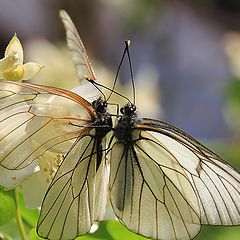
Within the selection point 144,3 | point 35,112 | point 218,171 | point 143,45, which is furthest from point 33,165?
point 143,45

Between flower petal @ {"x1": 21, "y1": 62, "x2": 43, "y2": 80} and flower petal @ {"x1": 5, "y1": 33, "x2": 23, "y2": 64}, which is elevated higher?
flower petal @ {"x1": 5, "y1": 33, "x2": 23, "y2": 64}

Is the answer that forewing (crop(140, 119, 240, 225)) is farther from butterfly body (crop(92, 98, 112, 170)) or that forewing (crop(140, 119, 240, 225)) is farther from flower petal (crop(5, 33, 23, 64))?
flower petal (crop(5, 33, 23, 64))

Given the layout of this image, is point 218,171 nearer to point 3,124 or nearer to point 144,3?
point 3,124

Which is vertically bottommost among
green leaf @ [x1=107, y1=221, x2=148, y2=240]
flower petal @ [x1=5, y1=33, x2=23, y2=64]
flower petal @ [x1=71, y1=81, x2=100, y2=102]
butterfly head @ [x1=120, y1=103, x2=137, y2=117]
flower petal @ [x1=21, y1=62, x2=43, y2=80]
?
green leaf @ [x1=107, y1=221, x2=148, y2=240]

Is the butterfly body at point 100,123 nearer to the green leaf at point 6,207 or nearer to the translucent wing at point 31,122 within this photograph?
the translucent wing at point 31,122

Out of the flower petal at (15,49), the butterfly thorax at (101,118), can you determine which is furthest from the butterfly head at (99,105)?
the flower petal at (15,49)

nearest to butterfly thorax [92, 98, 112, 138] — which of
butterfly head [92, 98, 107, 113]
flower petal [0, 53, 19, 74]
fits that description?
butterfly head [92, 98, 107, 113]
